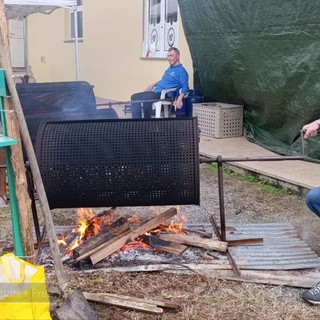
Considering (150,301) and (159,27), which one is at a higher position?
(159,27)

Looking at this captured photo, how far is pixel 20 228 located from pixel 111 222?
1.36m

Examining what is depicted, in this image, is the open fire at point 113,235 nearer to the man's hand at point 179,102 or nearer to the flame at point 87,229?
the flame at point 87,229

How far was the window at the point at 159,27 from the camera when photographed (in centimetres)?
957

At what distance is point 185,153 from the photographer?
3.38m

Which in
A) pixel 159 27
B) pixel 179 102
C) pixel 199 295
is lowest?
pixel 199 295

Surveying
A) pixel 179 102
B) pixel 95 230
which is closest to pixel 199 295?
pixel 95 230

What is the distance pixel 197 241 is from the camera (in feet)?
12.3

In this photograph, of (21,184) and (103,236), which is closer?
(21,184)

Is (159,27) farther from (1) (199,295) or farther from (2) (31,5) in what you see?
(1) (199,295)

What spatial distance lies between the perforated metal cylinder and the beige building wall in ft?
18.1

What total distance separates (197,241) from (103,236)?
2.38 ft

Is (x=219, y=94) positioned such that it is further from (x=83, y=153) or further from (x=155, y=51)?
(x=83, y=153)

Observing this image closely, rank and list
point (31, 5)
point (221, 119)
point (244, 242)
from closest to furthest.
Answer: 1. point (244, 242)
2. point (221, 119)
3. point (31, 5)

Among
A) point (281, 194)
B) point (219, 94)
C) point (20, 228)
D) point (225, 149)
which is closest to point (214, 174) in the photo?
point (225, 149)
